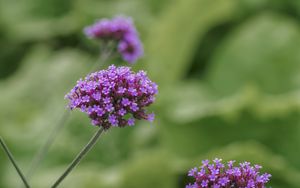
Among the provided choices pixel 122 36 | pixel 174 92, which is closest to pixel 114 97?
pixel 122 36

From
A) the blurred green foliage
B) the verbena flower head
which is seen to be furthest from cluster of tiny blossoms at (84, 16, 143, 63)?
the blurred green foliage

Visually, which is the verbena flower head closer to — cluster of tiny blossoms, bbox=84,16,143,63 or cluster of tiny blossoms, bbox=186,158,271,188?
cluster of tiny blossoms, bbox=186,158,271,188

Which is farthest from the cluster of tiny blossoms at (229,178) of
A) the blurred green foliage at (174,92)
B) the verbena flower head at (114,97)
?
the blurred green foliage at (174,92)

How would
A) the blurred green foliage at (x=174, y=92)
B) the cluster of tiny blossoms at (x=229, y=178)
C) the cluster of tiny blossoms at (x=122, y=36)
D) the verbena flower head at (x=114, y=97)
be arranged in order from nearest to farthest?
1. the cluster of tiny blossoms at (x=229, y=178)
2. the verbena flower head at (x=114, y=97)
3. the cluster of tiny blossoms at (x=122, y=36)
4. the blurred green foliage at (x=174, y=92)

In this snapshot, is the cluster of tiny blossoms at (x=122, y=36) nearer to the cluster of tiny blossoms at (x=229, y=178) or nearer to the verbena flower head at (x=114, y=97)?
the verbena flower head at (x=114, y=97)

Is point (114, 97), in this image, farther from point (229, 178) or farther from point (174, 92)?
point (174, 92)

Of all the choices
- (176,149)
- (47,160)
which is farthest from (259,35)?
(47,160)

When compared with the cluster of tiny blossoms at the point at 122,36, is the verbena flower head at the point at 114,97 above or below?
below
